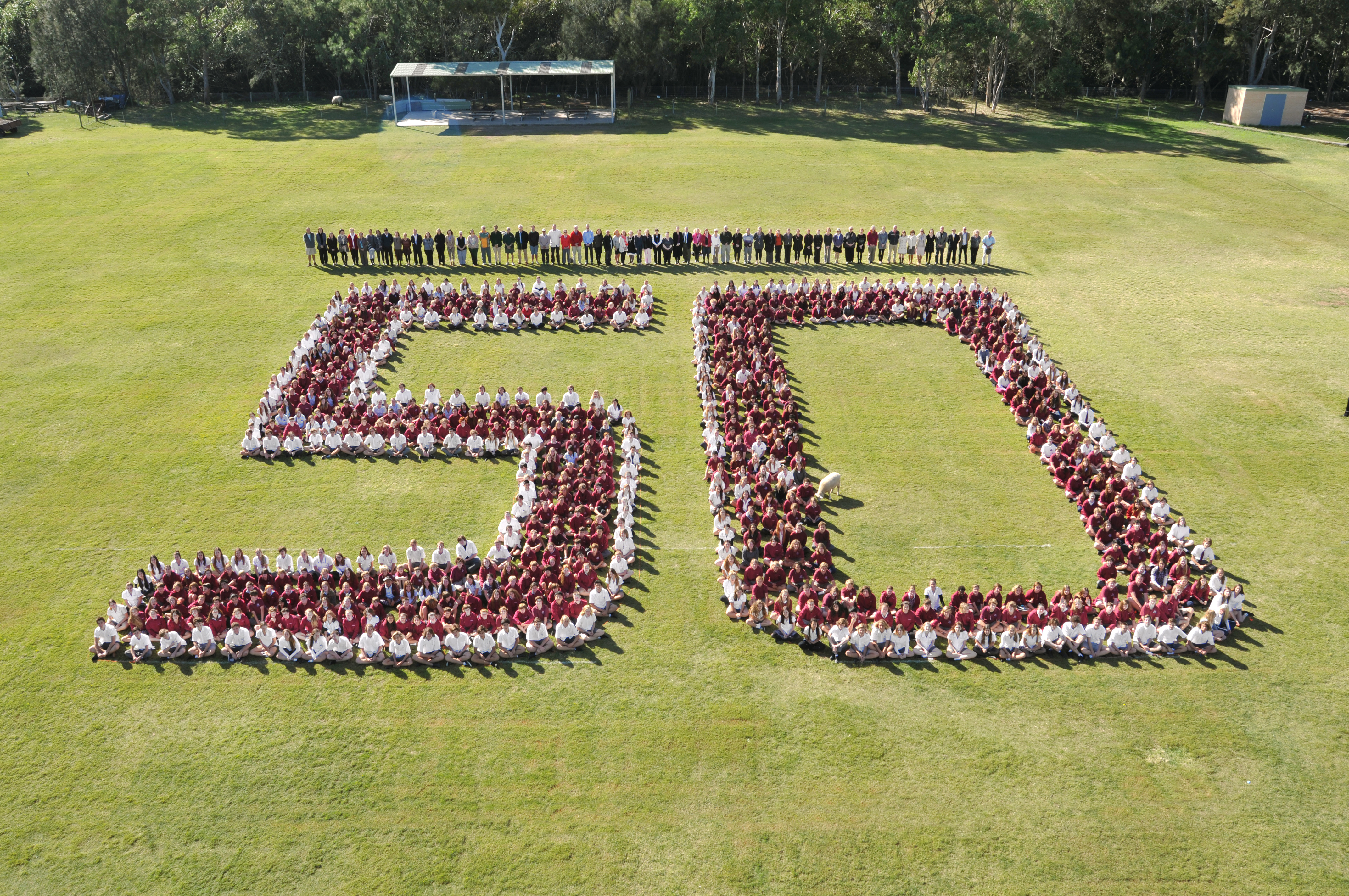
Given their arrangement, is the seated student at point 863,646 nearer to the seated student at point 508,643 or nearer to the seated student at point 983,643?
the seated student at point 983,643

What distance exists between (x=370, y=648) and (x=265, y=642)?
6.74ft

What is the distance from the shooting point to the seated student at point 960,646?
1894 cm

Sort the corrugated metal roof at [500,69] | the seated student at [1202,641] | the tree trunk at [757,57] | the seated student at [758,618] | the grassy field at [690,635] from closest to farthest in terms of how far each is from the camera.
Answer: the grassy field at [690,635], the seated student at [1202,641], the seated student at [758,618], the corrugated metal roof at [500,69], the tree trunk at [757,57]

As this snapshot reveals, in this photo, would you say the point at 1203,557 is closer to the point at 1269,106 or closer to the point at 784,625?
the point at 784,625

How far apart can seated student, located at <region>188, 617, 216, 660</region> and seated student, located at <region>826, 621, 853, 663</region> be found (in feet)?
37.9

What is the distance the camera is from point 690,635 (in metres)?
19.6

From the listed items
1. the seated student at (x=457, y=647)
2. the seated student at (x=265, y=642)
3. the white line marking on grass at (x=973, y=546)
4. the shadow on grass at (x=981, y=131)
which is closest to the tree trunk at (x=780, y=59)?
the shadow on grass at (x=981, y=131)

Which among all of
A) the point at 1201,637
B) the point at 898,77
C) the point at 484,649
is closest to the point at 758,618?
the point at 484,649

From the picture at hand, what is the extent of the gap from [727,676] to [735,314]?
17400mm

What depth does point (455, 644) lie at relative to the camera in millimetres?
18797

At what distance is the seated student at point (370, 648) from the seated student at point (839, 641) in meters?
8.34

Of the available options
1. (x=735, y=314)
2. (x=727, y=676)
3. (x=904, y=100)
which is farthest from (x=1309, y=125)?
(x=727, y=676)

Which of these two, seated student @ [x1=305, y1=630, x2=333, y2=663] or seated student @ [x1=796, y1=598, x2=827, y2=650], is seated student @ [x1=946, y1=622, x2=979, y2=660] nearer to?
seated student @ [x1=796, y1=598, x2=827, y2=650]

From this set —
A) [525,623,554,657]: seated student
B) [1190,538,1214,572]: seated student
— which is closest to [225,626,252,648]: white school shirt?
[525,623,554,657]: seated student
